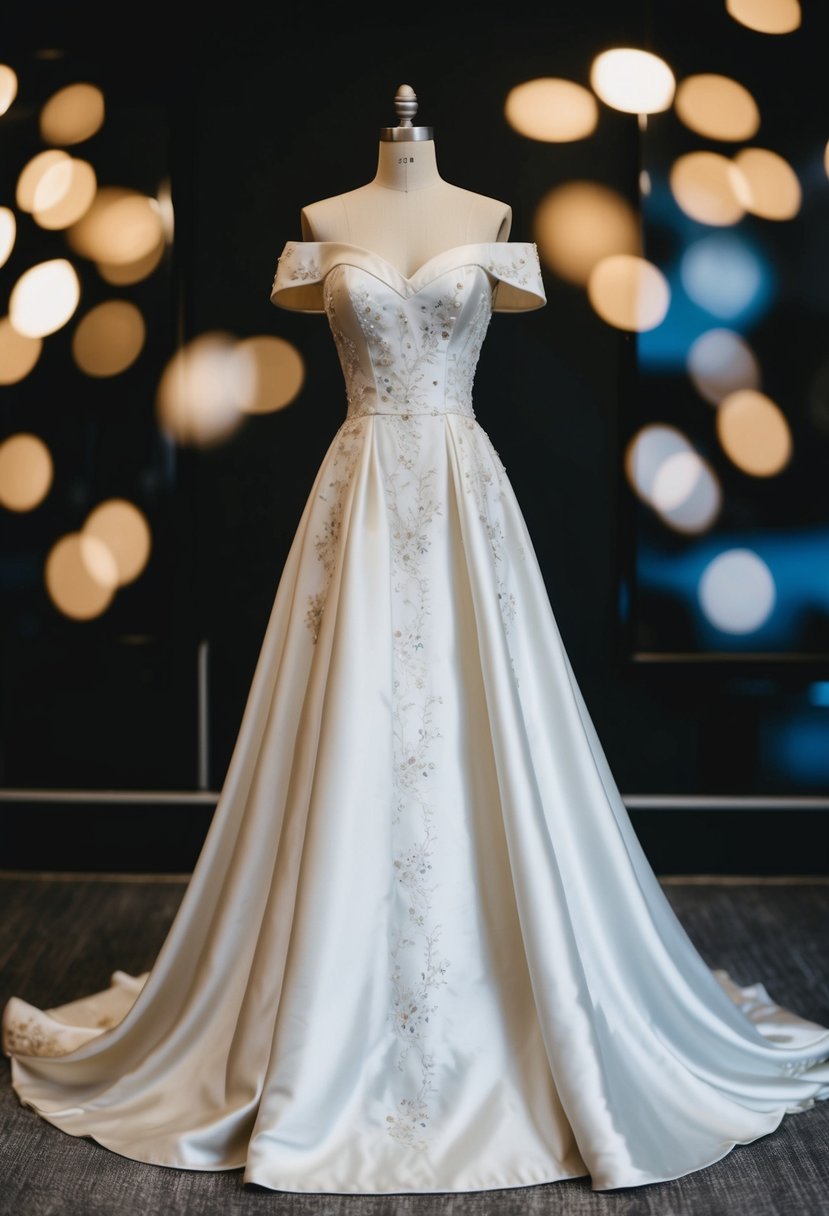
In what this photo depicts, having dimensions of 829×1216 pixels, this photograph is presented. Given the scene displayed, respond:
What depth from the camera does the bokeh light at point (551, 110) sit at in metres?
3.59

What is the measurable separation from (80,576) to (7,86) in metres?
1.46

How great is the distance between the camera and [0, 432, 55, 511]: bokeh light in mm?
3738

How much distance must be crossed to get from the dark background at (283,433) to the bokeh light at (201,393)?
37 mm

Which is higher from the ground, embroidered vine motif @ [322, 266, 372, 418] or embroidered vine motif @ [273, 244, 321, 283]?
embroidered vine motif @ [273, 244, 321, 283]

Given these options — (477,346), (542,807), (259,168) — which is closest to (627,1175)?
(542,807)

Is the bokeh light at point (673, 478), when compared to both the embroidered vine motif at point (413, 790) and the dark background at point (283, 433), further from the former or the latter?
the embroidered vine motif at point (413, 790)

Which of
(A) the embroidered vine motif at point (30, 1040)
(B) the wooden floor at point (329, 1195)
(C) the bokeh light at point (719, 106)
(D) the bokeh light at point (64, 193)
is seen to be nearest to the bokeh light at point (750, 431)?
(C) the bokeh light at point (719, 106)

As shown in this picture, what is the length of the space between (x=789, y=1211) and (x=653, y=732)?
1892mm

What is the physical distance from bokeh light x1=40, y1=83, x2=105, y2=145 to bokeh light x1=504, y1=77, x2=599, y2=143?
3.95 feet

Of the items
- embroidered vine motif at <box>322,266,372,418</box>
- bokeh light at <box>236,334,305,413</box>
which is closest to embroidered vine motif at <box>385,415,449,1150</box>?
embroidered vine motif at <box>322,266,372,418</box>

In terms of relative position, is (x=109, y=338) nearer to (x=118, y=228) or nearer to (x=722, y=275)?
(x=118, y=228)

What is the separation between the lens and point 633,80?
3.57m

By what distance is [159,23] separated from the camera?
361 centimetres

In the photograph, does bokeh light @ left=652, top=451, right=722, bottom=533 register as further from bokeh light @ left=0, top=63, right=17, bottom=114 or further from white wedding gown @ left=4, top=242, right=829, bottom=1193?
bokeh light @ left=0, top=63, right=17, bottom=114
